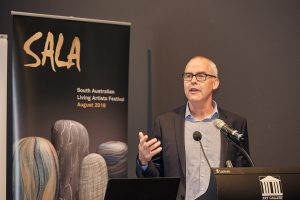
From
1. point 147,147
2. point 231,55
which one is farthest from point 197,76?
point 147,147

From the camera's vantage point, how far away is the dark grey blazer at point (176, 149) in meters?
3.39

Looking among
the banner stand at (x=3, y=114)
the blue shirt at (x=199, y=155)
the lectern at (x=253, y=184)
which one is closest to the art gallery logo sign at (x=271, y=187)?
the lectern at (x=253, y=184)

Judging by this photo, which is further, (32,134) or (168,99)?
(168,99)

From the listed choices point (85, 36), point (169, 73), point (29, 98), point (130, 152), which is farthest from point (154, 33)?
point (29, 98)

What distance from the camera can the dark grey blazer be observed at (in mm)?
3389

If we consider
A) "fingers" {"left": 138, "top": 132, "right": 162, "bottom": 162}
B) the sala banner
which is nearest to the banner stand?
the sala banner

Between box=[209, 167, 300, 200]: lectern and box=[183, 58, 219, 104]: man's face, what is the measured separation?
168cm

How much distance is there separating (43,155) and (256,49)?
2.29 metres

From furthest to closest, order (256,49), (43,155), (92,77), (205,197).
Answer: (256,49) < (92,77) < (43,155) < (205,197)

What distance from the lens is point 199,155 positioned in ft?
11.5

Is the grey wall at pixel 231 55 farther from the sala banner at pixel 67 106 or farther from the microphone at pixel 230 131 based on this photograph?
the microphone at pixel 230 131

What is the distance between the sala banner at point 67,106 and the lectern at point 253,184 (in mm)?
Answer: 1850

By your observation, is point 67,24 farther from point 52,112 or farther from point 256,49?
point 256,49

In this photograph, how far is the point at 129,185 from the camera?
2094 mm
